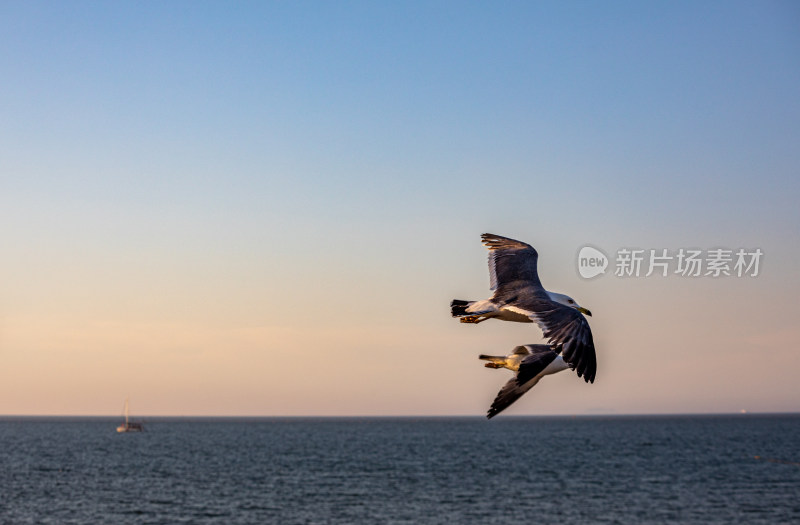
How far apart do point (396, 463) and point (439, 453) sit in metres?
24.8

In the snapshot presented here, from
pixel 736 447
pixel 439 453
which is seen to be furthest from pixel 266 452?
pixel 736 447

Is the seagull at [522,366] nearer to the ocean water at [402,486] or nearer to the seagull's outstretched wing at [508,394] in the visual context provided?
the seagull's outstretched wing at [508,394]

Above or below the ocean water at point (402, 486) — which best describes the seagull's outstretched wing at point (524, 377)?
above

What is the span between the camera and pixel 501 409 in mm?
9352

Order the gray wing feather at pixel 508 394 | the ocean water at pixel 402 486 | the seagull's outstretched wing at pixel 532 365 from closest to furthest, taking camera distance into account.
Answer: the seagull's outstretched wing at pixel 532 365 < the gray wing feather at pixel 508 394 < the ocean water at pixel 402 486

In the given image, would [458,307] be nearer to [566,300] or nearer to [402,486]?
[566,300]

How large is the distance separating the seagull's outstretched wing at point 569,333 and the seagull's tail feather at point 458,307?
767 millimetres

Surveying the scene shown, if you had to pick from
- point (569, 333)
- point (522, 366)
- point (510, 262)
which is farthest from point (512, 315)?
point (569, 333)

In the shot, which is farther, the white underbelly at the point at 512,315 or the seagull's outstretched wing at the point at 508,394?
A: the white underbelly at the point at 512,315

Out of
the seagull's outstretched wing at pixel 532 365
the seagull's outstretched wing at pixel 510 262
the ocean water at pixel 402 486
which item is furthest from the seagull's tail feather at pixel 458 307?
the ocean water at pixel 402 486

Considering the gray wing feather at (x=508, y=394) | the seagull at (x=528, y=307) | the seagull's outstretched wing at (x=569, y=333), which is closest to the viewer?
the seagull's outstretched wing at (x=569, y=333)

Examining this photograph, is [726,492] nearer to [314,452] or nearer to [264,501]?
[264,501]

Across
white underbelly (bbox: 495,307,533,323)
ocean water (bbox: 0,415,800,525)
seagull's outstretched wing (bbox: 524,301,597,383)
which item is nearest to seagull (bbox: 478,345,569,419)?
seagull's outstretched wing (bbox: 524,301,597,383)

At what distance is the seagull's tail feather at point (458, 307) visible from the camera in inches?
404
